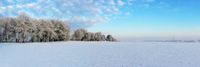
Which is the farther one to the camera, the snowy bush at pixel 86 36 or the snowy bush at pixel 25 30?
the snowy bush at pixel 86 36

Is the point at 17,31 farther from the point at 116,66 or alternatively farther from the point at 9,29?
the point at 116,66

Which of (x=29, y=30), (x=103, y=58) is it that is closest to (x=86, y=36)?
(x=29, y=30)

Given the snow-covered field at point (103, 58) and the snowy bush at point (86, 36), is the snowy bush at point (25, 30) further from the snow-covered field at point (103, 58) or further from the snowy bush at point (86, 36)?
the snow-covered field at point (103, 58)

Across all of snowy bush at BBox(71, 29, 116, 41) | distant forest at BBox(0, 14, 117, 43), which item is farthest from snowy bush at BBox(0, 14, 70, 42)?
snowy bush at BBox(71, 29, 116, 41)

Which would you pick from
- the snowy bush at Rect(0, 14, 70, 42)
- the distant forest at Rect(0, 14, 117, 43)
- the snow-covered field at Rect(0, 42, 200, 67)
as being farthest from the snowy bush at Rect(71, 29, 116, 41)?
the snow-covered field at Rect(0, 42, 200, 67)

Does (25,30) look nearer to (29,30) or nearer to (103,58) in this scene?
(29,30)

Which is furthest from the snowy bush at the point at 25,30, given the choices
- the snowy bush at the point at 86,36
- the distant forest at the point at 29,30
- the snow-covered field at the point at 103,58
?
the snow-covered field at the point at 103,58

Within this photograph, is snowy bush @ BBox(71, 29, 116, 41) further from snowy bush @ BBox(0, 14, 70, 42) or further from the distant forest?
snowy bush @ BBox(0, 14, 70, 42)

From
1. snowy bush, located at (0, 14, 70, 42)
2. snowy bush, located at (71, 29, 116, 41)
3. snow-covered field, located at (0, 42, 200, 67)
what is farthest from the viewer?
snowy bush, located at (71, 29, 116, 41)

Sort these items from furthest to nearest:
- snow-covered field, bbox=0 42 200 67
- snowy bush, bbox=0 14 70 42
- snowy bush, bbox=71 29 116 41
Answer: snowy bush, bbox=71 29 116 41, snowy bush, bbox=0 14 70 42, snow-covered field, bbox=0 42 200 67

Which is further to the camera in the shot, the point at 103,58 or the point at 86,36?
the point at 86,36

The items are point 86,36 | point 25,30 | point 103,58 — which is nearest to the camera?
point 103,58

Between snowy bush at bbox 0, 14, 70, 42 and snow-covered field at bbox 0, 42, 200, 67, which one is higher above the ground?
snowy bush at bbox 0, 14, 70, 42

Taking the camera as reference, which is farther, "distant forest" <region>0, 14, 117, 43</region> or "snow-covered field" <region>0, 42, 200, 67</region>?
"distant forest" <region>0, 14, 117, 43</region>
